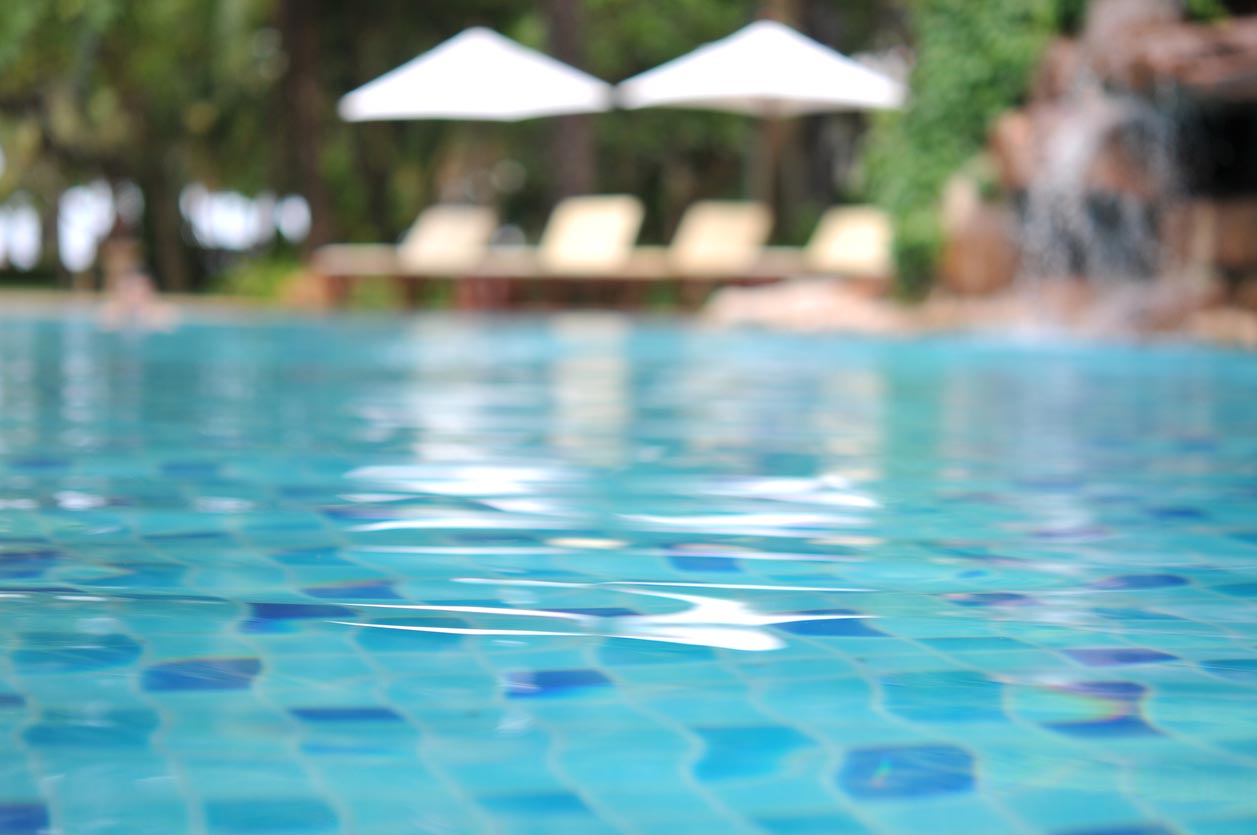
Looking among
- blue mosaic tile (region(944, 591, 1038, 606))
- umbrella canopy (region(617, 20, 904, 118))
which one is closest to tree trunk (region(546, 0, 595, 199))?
umbrella canopy (region(617, 20, 904, 118))

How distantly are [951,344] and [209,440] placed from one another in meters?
8.48

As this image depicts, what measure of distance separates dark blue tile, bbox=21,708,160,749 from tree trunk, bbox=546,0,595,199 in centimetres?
1887

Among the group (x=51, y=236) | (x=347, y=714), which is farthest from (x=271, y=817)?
(x=51, y=236)

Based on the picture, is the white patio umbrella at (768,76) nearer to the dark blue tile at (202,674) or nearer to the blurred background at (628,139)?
the blurred background at (628,139)

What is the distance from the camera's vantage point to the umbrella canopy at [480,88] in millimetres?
17453

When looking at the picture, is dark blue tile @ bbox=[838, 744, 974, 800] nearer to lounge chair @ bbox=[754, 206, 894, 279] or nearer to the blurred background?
the blurred background

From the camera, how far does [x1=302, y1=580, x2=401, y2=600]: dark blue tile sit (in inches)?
139

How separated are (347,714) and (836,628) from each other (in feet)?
3.45

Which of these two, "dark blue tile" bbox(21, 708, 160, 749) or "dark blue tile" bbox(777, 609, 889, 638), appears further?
"dark blue tile" bbox(777, 609, 889, 638)

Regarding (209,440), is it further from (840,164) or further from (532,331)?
(840,164)

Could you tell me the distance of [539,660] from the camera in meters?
2.96

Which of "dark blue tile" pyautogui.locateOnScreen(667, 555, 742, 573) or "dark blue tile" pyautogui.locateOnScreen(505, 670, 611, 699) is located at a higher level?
"dark blue tile" pyautogui.locateOnScreen(505, 670, 611, 699)

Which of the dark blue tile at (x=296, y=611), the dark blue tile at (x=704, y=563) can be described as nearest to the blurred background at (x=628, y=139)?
the dark blue tile at (x=704, y=563)

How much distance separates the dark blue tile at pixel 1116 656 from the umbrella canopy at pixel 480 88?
14.7 meters
